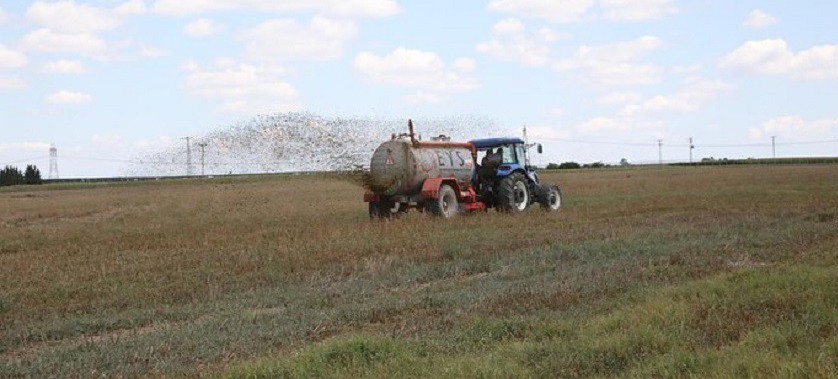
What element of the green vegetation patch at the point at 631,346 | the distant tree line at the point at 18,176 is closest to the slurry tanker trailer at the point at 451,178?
the green vegetation patch at the point at 631,346

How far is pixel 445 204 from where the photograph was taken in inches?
1062

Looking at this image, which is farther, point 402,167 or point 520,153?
point 520,153

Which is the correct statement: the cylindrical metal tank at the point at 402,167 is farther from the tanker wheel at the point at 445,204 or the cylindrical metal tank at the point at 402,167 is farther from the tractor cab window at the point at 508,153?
the tractor cab window at the point at 508,153

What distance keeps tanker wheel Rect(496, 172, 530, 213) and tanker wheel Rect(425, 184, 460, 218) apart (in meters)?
1.52

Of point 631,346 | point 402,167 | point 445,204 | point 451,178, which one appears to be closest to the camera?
point 631,346

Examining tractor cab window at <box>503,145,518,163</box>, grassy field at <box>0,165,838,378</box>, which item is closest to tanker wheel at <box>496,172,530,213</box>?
tractor cab window at <box>503,145,518,163</box>

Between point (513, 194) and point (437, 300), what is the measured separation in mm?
16654

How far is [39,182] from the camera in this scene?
324 feet

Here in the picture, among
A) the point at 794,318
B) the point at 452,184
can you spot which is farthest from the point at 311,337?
the point at 452,184

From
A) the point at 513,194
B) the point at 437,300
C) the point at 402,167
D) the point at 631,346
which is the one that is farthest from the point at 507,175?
the point at 631,346

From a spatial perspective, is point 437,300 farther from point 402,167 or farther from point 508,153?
point 508,153

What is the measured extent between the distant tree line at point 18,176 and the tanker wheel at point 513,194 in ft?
264

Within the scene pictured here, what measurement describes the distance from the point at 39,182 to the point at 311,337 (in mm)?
96105

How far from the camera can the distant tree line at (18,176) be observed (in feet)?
326
